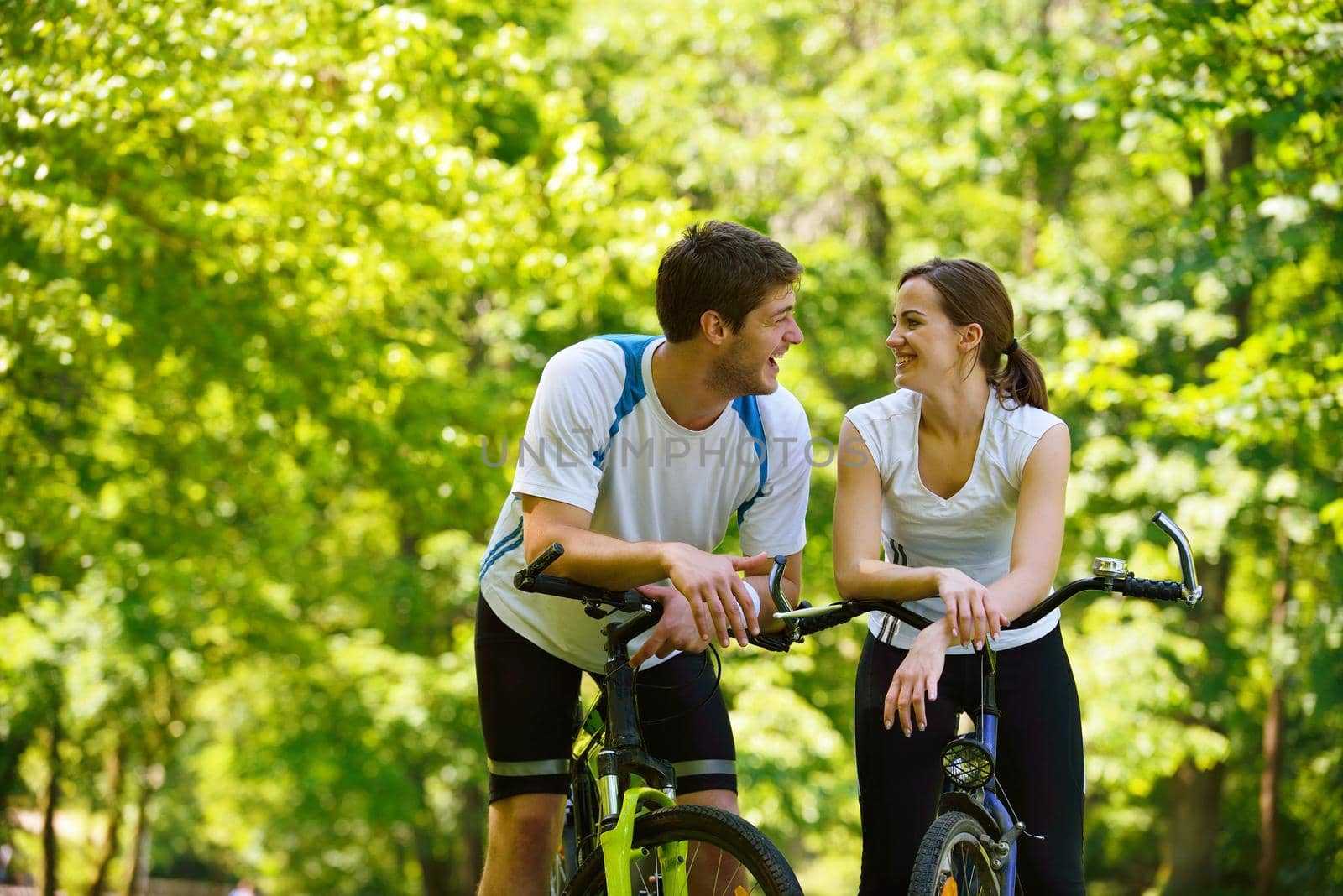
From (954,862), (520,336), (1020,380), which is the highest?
(520,336)

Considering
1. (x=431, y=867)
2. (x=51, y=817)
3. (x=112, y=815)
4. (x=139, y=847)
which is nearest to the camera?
(x=51, y=817)

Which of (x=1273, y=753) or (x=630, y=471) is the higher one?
(x=630, y=471)

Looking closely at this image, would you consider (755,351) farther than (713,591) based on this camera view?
Yes

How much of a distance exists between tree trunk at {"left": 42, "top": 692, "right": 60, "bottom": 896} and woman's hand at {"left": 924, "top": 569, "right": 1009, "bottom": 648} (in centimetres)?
1335

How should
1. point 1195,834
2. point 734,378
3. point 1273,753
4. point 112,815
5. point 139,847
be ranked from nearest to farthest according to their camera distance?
1. point 734,378
2. point 1273,753
3. point 1195,834
4. point 112,815
5. point 139,847

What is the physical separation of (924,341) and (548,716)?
1.20 meters

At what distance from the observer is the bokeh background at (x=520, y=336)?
269 inches

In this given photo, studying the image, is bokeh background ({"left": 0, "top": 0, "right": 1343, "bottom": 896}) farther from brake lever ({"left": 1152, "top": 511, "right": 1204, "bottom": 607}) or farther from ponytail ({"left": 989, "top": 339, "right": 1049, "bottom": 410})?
brake lever ({"left": 1152, "top": 511, "right": 1204, "bottom": 607})

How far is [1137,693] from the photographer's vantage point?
12.1 m

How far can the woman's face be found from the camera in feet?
9.82

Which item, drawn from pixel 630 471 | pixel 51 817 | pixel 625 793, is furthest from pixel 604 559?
pixel 51 817

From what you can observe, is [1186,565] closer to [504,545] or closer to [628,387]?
[628,387]

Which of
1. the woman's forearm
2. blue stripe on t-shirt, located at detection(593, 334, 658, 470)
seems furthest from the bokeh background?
the woman's forearm

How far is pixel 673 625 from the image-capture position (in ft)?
8.73
